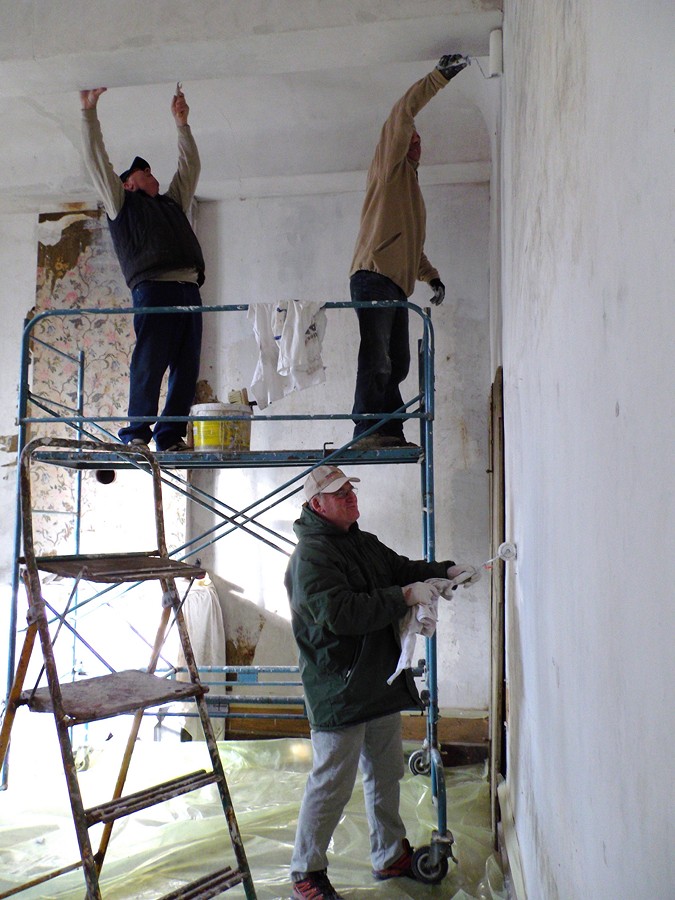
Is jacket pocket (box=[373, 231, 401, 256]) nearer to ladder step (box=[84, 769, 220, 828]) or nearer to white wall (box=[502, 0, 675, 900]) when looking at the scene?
white wall (box=[502, 0, 675, 900])

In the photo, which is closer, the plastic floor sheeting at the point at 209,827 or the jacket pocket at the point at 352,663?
the jacket pocket at the point at 352,663

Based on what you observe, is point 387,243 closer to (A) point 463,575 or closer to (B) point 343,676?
(A) point 463,575

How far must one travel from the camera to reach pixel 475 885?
258 cm

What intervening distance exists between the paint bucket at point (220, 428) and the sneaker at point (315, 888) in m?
1.69

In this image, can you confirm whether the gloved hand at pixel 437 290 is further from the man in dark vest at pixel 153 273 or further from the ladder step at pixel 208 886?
the ladder step at pixel 208 886

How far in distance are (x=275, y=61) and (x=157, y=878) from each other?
11.0 ft

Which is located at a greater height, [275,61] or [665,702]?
[275,61]

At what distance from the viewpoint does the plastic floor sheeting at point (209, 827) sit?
8.51ft

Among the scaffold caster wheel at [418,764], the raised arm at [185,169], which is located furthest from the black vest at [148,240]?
the scaffold caster wheel at [418,764]

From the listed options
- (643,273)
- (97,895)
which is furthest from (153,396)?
(643,273)

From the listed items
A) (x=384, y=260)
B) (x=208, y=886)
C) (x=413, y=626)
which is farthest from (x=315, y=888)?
(x=384, y=260)

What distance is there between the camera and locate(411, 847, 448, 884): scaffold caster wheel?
8.32ft

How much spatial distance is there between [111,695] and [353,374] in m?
2.87

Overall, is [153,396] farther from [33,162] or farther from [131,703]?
[33,162]
